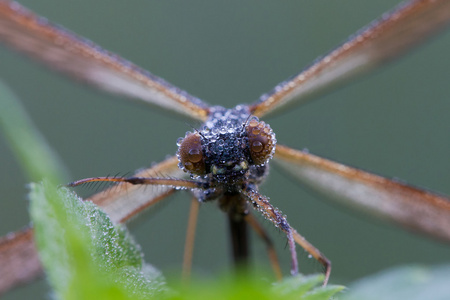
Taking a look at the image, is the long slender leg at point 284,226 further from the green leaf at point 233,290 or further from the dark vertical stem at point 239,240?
the green leaf at point 233,290

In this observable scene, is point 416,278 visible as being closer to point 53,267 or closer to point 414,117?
point 53,267

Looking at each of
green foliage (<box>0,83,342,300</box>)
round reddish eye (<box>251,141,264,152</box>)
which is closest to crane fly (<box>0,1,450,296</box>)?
round reddish eye (<box>251,141,264,152</box>)

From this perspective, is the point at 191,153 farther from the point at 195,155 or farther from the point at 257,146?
the point at 257,146

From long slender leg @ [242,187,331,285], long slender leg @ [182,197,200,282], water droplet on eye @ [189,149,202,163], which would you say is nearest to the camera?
long slender leg @ [242,187,331,285]

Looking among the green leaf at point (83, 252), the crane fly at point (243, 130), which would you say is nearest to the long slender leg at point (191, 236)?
the crane fly at point (243, 130)

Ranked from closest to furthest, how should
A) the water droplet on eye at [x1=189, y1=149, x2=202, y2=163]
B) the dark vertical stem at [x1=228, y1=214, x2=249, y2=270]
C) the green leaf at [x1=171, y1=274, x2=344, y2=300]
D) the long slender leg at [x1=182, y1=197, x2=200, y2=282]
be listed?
the green leaf at [x1=171, y1=274, x2=344, y2=300], the water droplet on eye at [x1=189, y1=149, x2=202, y2=163], the dark vertical stem at [x1=228, y1=214, x2=249, y2=270], the long slender leg at [x1=182, y1=197, x2=200, y2=282]

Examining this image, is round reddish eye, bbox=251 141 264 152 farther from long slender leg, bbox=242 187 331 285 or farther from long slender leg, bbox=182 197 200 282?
long slender leg, bbox=182 197 200 282

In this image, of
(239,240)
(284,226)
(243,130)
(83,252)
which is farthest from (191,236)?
(83,252)
